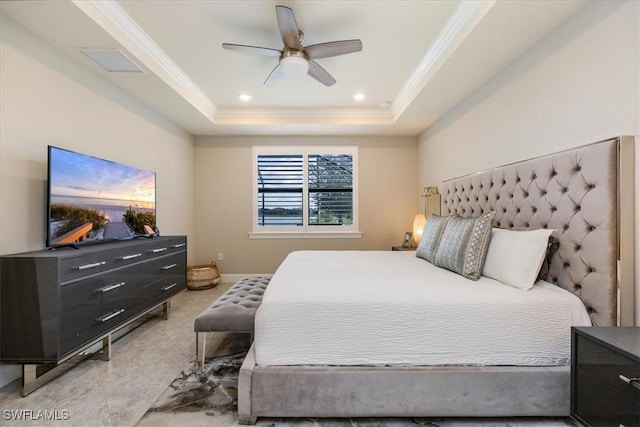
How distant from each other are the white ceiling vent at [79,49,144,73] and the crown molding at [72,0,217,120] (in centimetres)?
10

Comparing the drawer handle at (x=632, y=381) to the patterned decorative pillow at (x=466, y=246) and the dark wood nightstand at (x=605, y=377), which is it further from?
the patterned decorative pillow at (x=466, y=246)

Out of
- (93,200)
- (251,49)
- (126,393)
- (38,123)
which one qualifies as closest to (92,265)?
(93,200)

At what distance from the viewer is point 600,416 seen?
3.82ft

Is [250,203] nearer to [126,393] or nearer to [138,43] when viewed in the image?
[138,43]

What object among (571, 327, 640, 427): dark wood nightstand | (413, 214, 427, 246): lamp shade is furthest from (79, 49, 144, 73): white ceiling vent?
(413, 214, 427, 246): lamp shade

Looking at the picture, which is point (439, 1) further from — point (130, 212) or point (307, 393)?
point (130, 212)

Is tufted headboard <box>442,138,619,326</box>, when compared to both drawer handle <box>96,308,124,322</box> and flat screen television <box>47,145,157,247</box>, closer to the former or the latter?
drawer handle <box>96,308,124,322</box>

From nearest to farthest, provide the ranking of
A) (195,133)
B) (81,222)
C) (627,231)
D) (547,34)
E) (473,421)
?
(627,231)
(473,421)
(547,34)
(81,222)
(195,133)

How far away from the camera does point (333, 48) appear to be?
211 centimetres

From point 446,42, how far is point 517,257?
1.75 m

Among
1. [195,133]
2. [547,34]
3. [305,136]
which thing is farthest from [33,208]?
[547,34]

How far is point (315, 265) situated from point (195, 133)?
10.9 ft

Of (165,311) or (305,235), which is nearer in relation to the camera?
(165,311)

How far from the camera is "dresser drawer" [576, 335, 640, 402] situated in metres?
1.04
